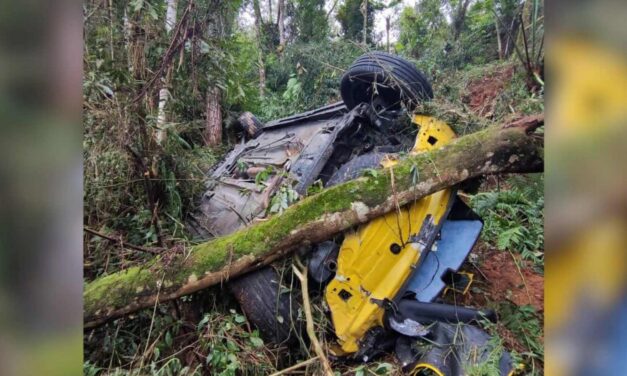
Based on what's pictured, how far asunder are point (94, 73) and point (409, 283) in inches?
104

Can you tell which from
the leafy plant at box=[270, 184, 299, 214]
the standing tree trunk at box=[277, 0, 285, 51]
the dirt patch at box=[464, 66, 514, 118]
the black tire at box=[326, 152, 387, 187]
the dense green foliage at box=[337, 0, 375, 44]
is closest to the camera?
the leafy plant at box=[270, 184, 299, 214]

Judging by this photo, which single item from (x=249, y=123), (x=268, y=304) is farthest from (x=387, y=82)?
(x=249, y=123)

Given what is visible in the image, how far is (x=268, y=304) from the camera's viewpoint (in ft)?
8.51

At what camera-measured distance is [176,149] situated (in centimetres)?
351

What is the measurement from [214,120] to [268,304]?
377 centimetres

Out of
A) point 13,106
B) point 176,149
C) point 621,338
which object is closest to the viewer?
point 13,106

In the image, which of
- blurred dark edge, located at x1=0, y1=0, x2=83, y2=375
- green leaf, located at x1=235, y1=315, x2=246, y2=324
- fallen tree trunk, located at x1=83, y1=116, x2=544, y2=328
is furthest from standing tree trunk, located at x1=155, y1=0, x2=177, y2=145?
blurred dark edge, located at x1=0, y1=0, x2=83, y2=375

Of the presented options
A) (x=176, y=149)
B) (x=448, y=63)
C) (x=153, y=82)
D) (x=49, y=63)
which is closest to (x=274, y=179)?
(x=176, y=149)

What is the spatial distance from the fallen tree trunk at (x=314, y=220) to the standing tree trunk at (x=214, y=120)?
5.81 ft

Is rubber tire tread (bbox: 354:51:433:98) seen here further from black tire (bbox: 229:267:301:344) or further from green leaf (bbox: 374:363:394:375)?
green leaf (bbox: 374:363:394:375)

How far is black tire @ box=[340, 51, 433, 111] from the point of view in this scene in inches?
144

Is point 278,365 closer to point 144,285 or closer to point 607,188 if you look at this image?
point 144,285

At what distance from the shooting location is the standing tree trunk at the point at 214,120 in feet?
12.9

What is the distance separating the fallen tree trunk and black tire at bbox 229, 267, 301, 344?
11cm
